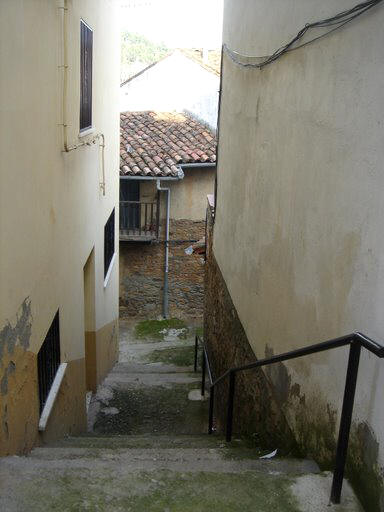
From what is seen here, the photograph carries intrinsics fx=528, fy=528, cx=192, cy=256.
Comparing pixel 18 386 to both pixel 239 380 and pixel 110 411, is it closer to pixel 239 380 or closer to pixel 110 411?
pixel 239 380

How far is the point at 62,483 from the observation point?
10.4 feet

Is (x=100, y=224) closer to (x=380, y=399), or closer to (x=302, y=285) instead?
(x=302, y=285)

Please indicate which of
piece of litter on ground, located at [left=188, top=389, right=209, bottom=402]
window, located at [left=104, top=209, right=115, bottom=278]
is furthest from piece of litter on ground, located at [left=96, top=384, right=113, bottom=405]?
window, located at [left=104, top=209, right=115, bottom=278]

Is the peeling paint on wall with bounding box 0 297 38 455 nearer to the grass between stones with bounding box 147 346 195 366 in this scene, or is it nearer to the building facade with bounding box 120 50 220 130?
the grass between stones with bounding box 147 346 195 366

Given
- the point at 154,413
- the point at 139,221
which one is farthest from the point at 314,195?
the point at 139,221

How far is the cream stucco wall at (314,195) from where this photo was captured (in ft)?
9.57

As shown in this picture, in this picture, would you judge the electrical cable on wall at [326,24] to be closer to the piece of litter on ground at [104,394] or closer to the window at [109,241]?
the window at [109,241]

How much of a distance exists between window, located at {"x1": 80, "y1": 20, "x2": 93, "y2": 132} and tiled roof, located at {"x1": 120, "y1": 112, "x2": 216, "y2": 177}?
272 inches

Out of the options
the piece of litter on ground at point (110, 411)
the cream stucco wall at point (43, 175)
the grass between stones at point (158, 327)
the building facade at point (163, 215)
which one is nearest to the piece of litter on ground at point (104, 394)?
the piece of litter on ground at point (110, 411)

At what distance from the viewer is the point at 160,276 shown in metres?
16.2

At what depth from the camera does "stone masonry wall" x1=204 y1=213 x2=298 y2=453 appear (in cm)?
484

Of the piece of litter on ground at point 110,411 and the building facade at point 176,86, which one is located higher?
the building facade at point 176,86

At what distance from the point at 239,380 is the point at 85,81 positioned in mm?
4458

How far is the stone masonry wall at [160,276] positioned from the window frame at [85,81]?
8233 millimetres
